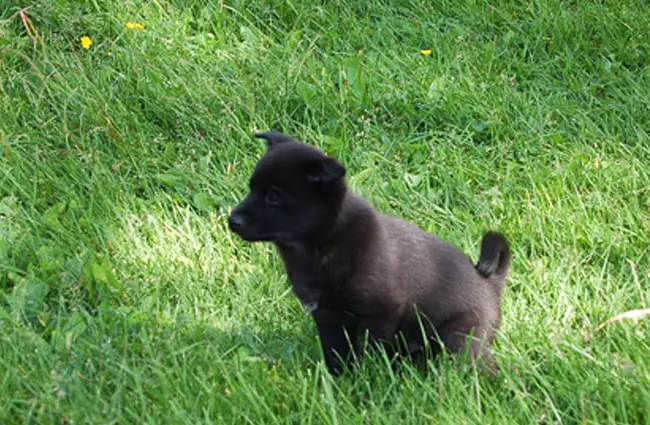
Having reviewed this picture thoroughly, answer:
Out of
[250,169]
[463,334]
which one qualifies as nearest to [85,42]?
[250,169]

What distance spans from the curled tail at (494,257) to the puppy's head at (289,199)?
2.06ft

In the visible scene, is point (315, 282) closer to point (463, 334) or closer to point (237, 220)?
point (237, 220)

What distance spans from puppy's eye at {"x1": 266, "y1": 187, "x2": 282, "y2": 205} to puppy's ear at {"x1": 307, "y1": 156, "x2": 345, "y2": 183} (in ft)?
0.37

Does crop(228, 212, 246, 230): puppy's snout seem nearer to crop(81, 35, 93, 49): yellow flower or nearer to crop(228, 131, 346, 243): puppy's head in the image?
crop(228, 131, 346, 243): puppy's head

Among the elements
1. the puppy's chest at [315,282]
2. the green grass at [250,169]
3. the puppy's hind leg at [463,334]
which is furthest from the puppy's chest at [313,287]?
the puppy's hind leg at [463,334]

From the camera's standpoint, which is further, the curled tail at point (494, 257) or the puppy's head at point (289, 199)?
the curled tail at point (494, 257)

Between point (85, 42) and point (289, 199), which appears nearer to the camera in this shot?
point (289, 199)

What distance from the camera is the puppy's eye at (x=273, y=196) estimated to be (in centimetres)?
323

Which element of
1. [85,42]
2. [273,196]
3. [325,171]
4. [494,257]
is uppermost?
[325,171]

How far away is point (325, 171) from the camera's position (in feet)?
10.3

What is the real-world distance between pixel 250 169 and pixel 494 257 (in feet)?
4.92

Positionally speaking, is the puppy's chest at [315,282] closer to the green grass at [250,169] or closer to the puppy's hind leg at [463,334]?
the green grass at [250,169]

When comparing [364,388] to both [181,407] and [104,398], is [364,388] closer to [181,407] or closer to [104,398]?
[181,407]

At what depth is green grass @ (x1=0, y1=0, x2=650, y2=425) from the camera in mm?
3125
